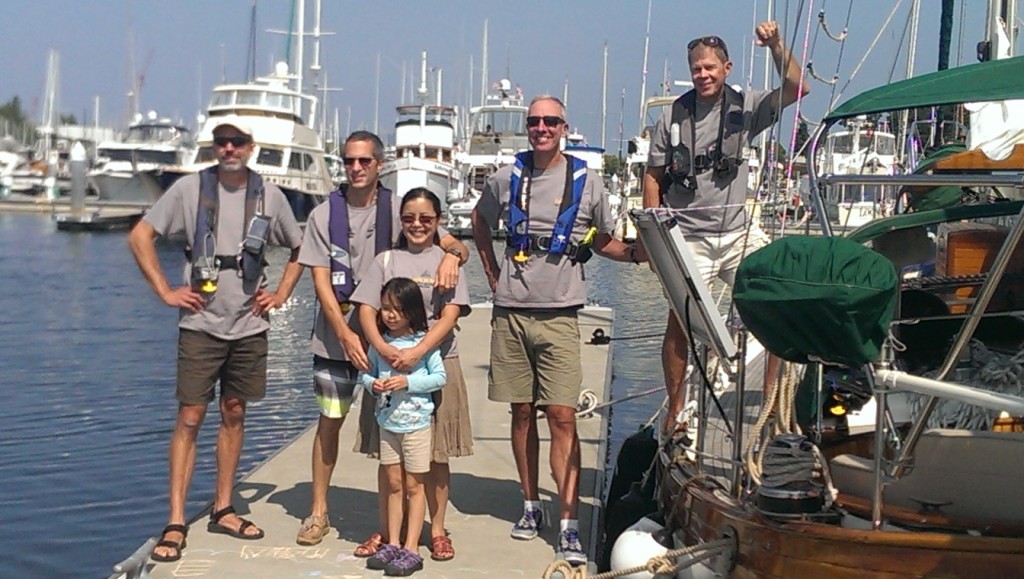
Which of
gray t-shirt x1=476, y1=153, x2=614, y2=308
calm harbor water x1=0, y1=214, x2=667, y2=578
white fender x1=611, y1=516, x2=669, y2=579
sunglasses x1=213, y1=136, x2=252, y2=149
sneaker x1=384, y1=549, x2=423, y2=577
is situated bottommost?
calm harbor water x1=0, y1=214, x2=667, y2=578

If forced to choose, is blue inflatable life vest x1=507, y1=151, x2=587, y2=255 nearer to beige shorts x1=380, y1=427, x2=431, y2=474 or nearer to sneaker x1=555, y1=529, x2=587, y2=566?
beige shorts x1=380, y1=427, x2=431, y2=474

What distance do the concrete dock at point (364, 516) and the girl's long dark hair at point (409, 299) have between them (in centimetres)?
107

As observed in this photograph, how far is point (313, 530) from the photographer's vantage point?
579 cm

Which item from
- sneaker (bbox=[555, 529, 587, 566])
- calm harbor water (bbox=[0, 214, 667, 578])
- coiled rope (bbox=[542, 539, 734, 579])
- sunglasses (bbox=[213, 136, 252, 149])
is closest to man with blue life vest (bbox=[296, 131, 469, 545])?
sunglasses (bbox=[213, 136, 252, 149])

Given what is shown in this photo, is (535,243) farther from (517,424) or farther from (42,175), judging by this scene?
(42,175)

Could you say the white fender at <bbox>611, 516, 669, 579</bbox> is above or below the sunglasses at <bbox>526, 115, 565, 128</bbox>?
below

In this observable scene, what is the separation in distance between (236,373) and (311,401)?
21.3 feet

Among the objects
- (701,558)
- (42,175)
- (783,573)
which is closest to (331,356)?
(701,558)

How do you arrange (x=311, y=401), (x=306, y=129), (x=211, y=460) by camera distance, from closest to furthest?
(x=211, y=460) < (x=311, y=401) < (x=306, y=129)

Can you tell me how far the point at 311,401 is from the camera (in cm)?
1220

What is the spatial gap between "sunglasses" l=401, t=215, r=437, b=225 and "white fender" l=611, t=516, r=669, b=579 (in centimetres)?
157

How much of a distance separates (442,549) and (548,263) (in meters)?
1.34

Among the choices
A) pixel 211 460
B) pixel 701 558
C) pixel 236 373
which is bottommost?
pixel 211 460

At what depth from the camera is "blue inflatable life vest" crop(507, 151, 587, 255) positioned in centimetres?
564
